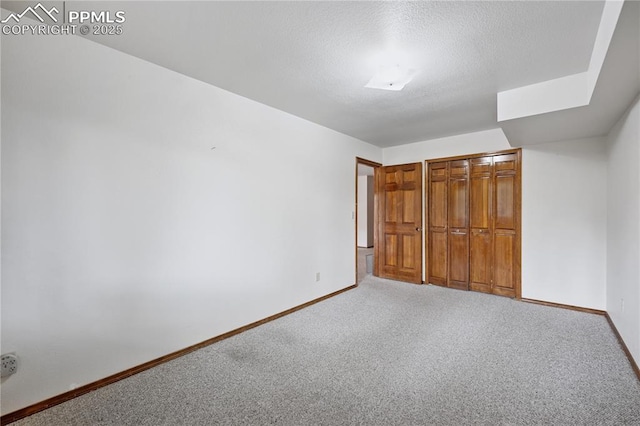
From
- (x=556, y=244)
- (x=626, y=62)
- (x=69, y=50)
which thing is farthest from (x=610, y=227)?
(x=69, y=50)

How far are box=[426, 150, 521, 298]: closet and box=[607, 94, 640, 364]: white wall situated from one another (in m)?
0.95

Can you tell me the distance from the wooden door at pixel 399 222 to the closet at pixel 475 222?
0.19m

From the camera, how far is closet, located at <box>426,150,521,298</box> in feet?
12.9

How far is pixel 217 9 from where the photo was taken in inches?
65.5

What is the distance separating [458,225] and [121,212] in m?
4.24

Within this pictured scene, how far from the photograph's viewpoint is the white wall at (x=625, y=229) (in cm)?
219

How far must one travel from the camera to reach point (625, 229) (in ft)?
8.19

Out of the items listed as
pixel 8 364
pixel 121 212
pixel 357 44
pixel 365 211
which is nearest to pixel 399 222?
pixel 357 44

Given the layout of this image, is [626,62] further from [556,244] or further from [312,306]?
[312,306]

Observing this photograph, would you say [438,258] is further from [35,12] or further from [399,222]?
[35,12]

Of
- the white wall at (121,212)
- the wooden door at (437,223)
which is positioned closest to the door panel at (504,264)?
the wooden door at (437,223)

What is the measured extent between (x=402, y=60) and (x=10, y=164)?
8.69 ft

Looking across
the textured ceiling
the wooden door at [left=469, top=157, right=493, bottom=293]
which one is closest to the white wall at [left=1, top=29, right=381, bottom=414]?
the textured ceiling

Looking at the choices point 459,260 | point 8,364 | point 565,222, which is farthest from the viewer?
point 459,260
